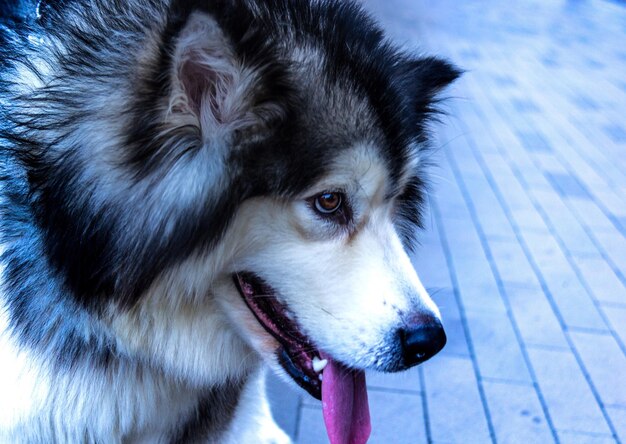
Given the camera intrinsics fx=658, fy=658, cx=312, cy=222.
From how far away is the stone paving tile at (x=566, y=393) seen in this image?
9.98 feet

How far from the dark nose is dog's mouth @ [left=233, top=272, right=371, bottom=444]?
0.20 meters

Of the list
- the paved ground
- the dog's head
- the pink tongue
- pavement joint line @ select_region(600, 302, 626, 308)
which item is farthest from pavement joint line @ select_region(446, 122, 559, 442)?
the dog's head

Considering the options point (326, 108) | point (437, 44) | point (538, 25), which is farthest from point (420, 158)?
point (538, 25)

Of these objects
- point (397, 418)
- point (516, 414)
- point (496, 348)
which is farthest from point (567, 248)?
point (397, 418)

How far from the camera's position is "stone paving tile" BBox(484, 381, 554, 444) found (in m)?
2.94

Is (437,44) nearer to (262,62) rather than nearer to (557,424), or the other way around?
(557,424)

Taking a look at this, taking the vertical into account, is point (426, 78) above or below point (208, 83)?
below

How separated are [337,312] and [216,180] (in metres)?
0.46

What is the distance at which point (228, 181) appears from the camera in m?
1.54

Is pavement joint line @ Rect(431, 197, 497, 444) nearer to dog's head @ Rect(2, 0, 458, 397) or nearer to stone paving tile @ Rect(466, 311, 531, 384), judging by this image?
stone paving tile @ Rect(466, 311, 531, 384)

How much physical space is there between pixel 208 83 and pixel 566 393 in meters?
2.54

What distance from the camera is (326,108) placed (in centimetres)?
165

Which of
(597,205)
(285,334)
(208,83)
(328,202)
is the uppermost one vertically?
(208,83)

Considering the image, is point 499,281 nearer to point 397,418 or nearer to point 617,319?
point 617,319
